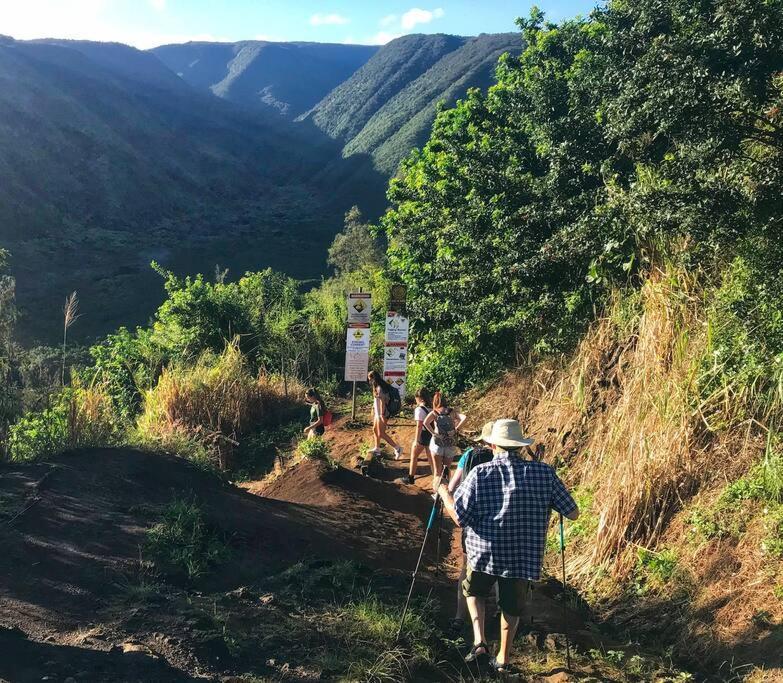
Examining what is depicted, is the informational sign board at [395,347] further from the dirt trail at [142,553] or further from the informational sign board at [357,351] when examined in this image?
the dirt trail at [142,553]

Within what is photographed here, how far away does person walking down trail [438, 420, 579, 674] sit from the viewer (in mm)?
4164

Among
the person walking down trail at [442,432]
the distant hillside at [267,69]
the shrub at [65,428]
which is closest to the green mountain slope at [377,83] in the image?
the distant hillside at [267,69]

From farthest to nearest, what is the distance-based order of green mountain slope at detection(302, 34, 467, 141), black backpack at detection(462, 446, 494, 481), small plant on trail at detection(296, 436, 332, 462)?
1. green mountain slope at detection(302, 34, 467, 141)
2. small plant on trail at detection(296, 436, 332, 462)
3. black backpack at detection(462, 446, 494, 481)

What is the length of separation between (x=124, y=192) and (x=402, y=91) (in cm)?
5507

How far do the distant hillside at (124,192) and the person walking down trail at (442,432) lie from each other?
34281 millimetres

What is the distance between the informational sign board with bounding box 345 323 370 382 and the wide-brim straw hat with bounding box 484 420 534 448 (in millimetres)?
7215

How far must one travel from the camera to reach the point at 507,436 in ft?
14.2

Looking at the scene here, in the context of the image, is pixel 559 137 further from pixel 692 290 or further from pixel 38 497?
pixel 38 497

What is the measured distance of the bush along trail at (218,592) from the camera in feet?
13.1

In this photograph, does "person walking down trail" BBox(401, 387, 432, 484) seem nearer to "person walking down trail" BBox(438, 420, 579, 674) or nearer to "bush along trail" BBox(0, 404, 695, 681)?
"bush along trail" BBox(0, 404, 695, 681)

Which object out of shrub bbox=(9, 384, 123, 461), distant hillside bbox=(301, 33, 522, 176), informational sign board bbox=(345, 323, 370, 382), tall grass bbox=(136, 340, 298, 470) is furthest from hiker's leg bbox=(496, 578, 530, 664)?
distant hillside bbox=(301, 33, 522, 176)

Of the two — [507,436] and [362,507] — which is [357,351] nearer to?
[362,507]

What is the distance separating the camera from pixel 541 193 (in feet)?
34.1

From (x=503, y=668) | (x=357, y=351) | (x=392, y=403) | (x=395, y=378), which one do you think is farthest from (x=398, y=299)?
(x=503, y=668)
